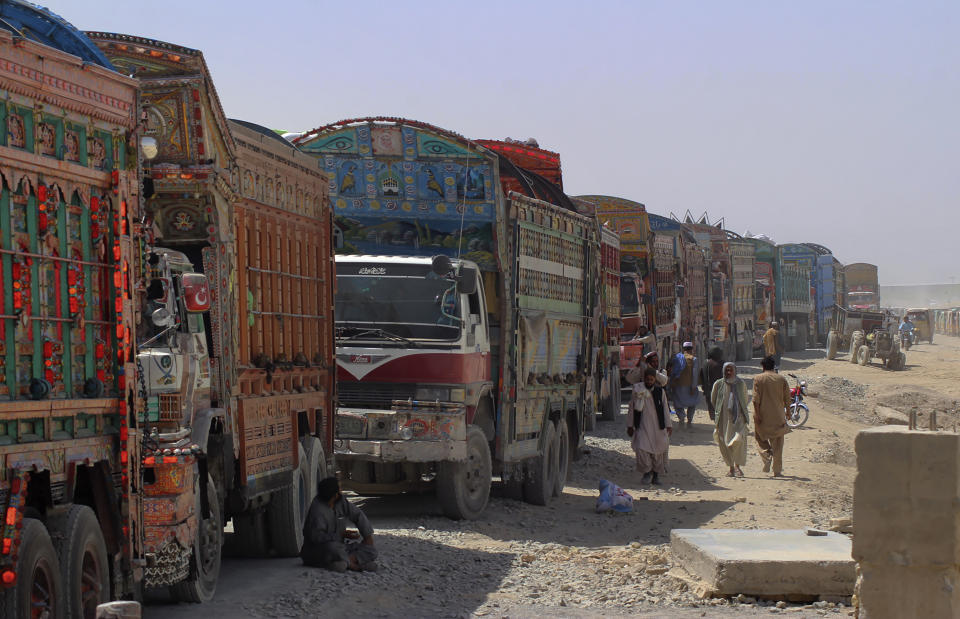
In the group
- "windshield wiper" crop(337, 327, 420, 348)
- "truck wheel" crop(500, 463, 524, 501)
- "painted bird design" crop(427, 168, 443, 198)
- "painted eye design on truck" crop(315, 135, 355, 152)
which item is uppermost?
"painted eye design on truck" crop(315, 135, 355, 152)

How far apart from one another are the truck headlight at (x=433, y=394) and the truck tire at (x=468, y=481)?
0.55 m

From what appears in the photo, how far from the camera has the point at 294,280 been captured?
11.3 m

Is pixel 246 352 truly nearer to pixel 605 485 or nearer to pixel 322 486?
pixel 322 486

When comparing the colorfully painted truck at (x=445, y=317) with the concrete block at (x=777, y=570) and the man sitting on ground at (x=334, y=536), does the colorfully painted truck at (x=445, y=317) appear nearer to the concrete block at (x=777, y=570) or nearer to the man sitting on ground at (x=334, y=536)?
the man sitting on ground at (x=334, y=536)

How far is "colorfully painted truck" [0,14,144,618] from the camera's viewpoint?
6156 millimetres

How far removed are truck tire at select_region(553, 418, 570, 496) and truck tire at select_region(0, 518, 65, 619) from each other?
33.2 feet

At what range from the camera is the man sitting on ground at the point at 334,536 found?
32.7 feet

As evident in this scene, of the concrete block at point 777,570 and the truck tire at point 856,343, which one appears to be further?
the truck tire at point 856,343

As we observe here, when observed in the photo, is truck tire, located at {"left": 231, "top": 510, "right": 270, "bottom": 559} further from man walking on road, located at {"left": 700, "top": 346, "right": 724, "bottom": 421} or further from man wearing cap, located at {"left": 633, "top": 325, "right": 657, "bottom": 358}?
man wearing cap, located at {"left": 633, "top": 325, "right": 657, "bottom": 358}

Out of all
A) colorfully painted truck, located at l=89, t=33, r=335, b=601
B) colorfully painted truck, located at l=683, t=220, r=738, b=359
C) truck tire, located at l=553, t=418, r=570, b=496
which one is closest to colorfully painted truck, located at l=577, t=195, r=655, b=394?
colorfully painted truck, located at l=683, t=220, r=738, b=359

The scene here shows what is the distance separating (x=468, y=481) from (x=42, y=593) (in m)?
7.21

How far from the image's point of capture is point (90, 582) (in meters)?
6.82

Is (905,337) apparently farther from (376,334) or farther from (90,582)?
(90,582)

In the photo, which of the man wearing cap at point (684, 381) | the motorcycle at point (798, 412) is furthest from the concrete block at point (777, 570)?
the motorcycle at point (798, 412)
